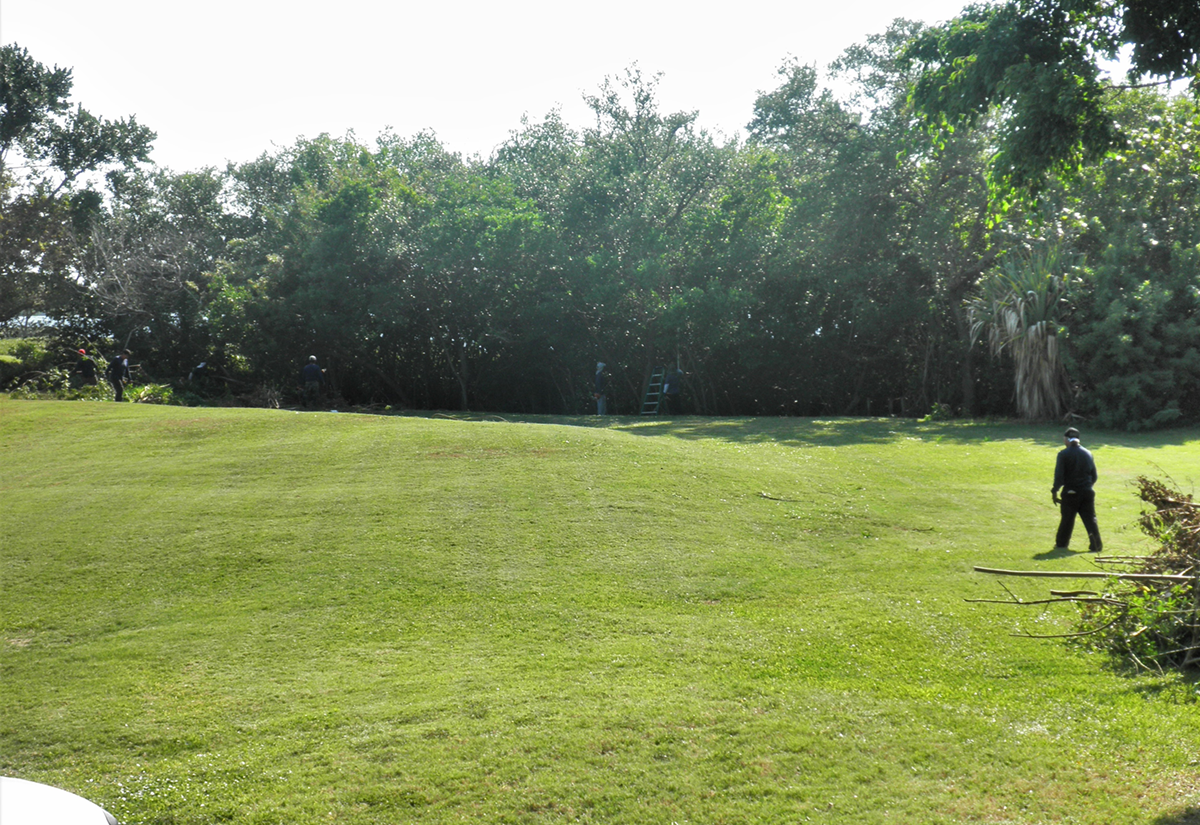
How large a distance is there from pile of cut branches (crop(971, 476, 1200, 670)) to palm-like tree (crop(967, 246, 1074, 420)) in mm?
16630

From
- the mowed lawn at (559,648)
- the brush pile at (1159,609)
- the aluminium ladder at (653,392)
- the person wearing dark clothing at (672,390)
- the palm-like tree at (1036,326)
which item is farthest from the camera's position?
the aluminium ladder at (653,392)

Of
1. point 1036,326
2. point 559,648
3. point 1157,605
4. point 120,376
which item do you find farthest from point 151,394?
point 1157,605

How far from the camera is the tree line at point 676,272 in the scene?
1005 inches

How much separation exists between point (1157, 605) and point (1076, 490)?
15.0 feet

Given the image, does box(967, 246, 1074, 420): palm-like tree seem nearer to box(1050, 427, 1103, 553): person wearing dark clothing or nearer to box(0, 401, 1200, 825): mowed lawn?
box(0, 401, 1200, 825): mowed lawn

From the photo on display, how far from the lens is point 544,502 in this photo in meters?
14.3

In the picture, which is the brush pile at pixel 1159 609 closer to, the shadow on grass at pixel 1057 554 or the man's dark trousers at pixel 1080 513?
the shadow on grass at pixel 1057 554

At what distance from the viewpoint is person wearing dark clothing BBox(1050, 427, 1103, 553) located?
12.2 meters

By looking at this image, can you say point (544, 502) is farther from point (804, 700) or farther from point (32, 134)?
point (32, 134)

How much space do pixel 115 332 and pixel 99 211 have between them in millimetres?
7014

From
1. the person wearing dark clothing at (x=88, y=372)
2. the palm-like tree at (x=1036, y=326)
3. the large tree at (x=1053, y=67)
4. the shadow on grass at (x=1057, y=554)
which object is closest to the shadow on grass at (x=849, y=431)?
the palm-like tree at (x=1036, y=326)

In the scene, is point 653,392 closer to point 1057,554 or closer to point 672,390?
point 672,390

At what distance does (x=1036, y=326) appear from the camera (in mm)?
24984

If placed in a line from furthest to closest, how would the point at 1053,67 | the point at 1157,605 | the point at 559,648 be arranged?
1. the point at 1053,67
2. the point at 559,648
3. the point at 1157,605
